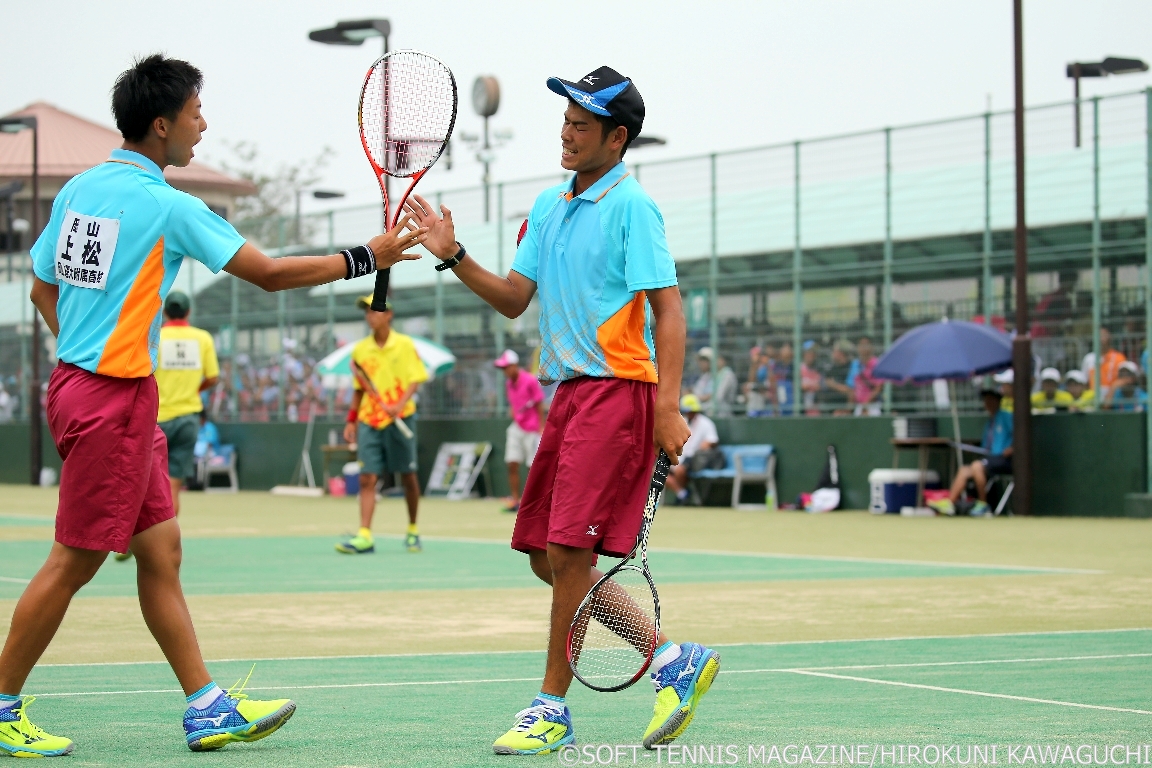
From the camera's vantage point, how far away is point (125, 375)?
16.8ft

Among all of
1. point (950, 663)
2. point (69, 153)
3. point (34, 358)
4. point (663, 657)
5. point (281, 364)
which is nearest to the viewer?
point (663, 657)

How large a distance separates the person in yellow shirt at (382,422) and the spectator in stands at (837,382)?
876cm

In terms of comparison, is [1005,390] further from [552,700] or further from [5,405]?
[5,405]

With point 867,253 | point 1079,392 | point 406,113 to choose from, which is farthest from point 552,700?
point 867,253

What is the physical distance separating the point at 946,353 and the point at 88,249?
50.9 feet

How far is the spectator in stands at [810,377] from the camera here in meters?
22.3

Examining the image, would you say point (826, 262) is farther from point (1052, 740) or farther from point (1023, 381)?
point (1052, 740)

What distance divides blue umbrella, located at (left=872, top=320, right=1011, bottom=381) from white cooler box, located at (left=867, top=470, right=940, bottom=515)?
50.7 inches

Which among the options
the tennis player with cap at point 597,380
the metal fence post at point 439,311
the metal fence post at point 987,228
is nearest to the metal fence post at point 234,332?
the metal fence post at point 439,311

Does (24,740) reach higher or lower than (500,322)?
lower

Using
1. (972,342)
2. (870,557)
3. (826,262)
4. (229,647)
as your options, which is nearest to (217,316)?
(826,262)

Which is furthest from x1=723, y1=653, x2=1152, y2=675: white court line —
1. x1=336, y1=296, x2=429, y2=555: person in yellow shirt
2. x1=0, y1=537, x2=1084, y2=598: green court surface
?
x1=336, y1=296, x2=429, y2=555: person in yellow shirt

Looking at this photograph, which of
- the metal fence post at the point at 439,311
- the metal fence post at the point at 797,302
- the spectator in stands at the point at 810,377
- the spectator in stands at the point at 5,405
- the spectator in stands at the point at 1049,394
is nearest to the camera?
the spectator in stands at the point at 1049,394

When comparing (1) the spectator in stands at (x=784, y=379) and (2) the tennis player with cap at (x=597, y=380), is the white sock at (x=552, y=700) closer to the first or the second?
(2) the tennis player with cap at (x=597, y=380)
